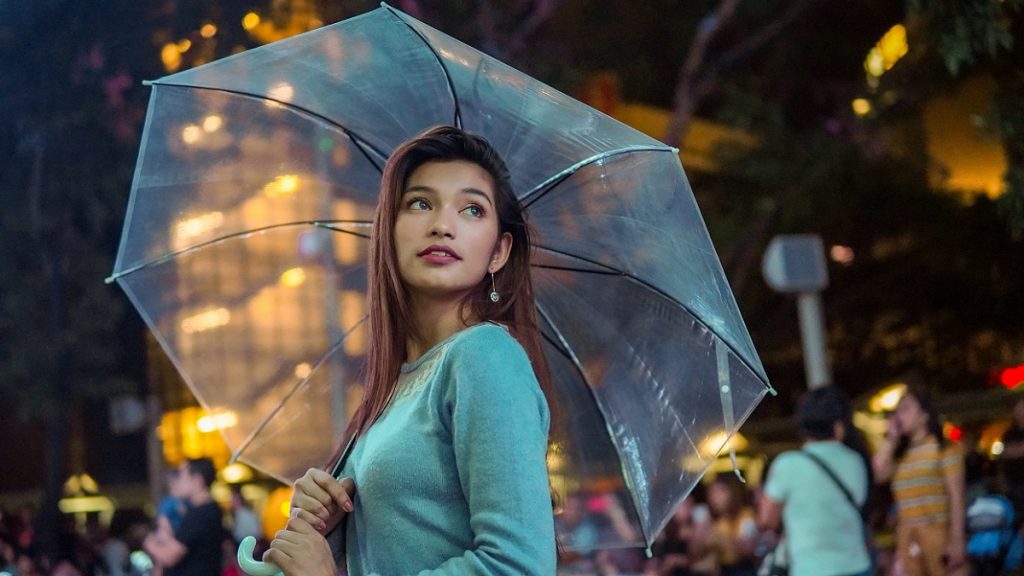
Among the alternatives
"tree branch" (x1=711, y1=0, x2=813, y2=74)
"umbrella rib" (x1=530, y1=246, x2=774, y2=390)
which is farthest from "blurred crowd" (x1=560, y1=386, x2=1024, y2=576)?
"tree branch" (x1=711, y1=0, x2=813, y2=74)

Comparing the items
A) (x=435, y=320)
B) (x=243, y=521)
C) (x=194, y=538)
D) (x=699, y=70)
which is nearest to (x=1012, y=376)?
(x=699, y=70)

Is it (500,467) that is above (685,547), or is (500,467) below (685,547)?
above

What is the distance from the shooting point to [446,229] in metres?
2.29

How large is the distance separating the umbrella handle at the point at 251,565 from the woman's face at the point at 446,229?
0.50m

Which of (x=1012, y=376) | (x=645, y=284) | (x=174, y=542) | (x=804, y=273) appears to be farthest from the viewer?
(x=1012, y=376)

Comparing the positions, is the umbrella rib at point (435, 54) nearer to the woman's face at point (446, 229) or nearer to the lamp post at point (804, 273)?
the woman's face at point (446, 229)

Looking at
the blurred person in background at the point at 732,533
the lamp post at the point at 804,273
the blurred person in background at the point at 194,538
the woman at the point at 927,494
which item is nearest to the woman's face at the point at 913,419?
the woman at the point at 927,494

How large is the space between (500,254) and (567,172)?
2.53 ft

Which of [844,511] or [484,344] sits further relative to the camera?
[844,511]

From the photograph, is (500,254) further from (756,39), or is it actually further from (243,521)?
(756,39)

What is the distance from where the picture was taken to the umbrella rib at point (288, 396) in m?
3.73

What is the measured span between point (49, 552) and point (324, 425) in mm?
10902

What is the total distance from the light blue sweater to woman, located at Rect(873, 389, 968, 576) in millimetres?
5735

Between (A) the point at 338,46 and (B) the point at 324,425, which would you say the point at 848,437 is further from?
(A) the point at 338,46
